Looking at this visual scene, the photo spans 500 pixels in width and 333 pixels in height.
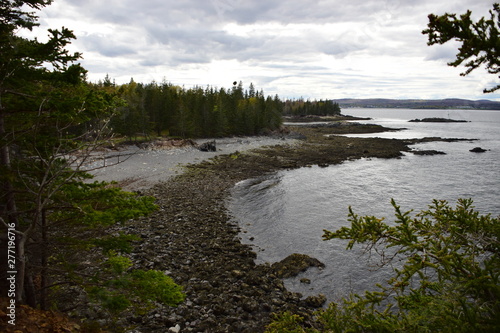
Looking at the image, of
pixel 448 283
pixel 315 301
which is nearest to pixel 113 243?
pixel 448 283

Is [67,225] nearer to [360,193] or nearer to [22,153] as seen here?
[22,153]

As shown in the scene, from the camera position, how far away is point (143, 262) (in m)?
13.2

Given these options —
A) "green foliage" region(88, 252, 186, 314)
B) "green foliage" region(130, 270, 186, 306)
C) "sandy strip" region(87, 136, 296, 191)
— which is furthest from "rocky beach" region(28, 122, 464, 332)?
"green foliage" region(130, 270, 186, 306)

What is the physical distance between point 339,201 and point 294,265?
13.3 meters

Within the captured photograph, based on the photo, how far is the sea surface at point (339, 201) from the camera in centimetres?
1408

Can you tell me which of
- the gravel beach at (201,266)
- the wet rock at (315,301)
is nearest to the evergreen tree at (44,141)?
the gravel beach at (201,266)

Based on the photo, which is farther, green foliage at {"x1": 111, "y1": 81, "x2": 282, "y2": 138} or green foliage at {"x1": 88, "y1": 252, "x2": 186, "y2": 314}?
green foliage at {"x1": 111, "y1": 81, "x2": 282, "y2": 138}

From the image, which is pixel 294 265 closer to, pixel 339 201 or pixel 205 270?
pixel 205 270

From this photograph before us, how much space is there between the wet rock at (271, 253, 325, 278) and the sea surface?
38cm

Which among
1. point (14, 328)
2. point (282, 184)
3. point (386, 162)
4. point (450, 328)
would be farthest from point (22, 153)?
point (386, 162)

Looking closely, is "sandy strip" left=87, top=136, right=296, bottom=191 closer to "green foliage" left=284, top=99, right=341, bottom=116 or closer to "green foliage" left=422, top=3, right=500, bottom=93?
"green foliage" left=422, top=3, right=500, bottom=93

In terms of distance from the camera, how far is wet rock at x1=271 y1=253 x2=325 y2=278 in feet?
44.4

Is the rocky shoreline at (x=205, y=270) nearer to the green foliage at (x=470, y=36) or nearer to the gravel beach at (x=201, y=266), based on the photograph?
the gravel beach at (x=201, y=266)

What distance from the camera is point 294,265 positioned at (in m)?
14.1
